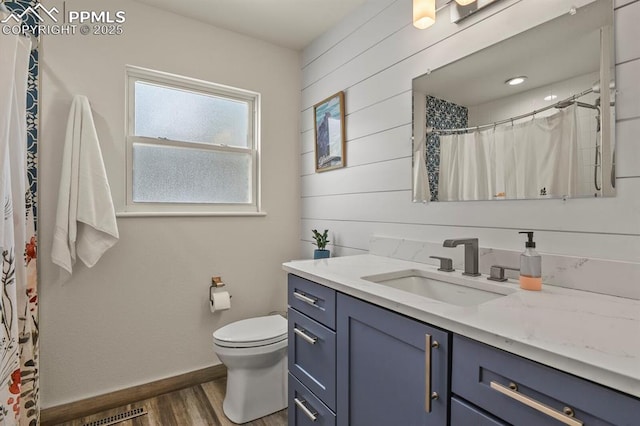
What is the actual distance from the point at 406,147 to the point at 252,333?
1362 millimetres

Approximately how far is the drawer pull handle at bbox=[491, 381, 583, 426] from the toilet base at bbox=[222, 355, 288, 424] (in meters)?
1.45

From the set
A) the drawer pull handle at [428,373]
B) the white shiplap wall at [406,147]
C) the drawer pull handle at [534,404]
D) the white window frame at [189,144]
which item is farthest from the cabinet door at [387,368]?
the white window frame at [189,144]

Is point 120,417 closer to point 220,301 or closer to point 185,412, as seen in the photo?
point 185,412

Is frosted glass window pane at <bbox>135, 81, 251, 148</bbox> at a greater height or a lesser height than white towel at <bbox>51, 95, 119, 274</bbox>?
greater

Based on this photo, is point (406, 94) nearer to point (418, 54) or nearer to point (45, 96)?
point (418, 54)

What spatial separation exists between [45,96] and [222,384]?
2.03 meters

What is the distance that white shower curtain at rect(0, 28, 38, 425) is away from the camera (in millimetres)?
1207

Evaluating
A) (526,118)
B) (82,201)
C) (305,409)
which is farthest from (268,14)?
(305,409)

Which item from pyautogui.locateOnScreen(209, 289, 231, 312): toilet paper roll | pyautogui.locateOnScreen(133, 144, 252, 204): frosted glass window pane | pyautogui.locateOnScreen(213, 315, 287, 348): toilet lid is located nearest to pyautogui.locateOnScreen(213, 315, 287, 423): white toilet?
pyautogui.locateOnScreen(213, 315, 287, 348): toilet lid

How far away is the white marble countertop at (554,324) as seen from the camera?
574 mm

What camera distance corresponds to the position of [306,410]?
4.44 feet

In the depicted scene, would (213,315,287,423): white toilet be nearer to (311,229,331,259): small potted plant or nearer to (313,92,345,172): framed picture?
(311,229,331,259): small potted plant

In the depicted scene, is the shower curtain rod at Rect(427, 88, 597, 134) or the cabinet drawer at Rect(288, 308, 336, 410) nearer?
the shower curtain rod at Rect(427, 88, 597, 134)

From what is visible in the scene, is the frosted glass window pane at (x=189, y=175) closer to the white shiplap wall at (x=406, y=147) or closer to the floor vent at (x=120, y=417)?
the white shiplap wall at (x=406, y=147)
